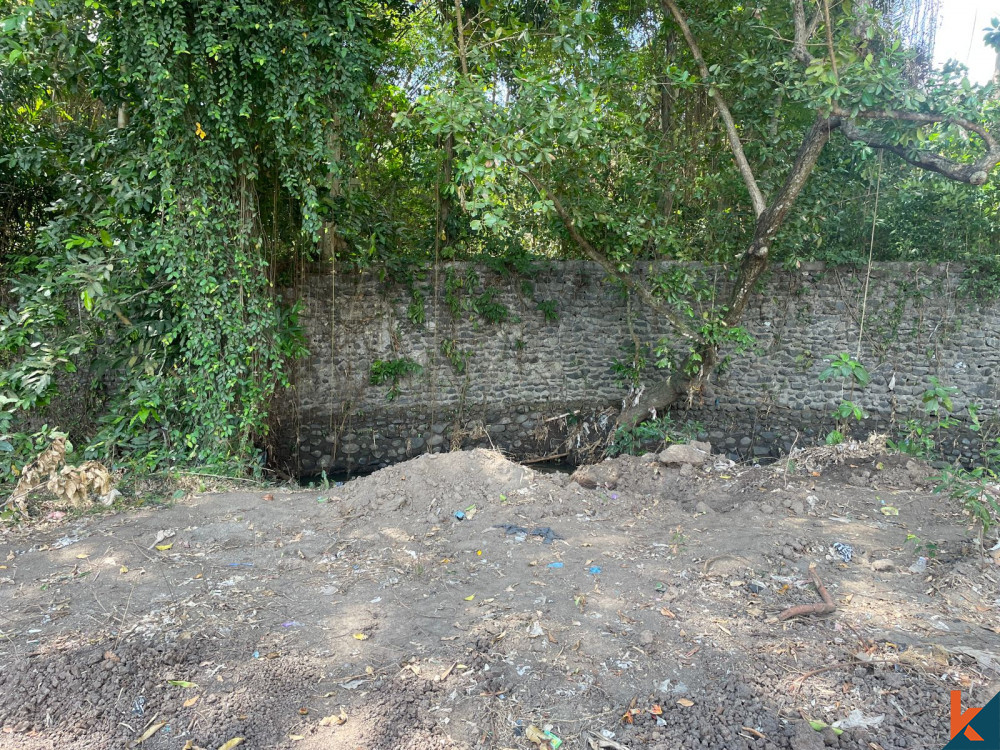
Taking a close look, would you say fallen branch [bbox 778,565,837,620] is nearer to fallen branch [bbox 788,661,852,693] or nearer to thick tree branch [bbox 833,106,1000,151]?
fallen branch [bbox 788,661,852,693]

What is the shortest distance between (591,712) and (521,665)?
44 cm

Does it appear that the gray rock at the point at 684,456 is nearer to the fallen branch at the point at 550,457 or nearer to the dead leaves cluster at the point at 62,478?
the fallen branch at the point at 550,457

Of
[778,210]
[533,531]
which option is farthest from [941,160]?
[533,531]

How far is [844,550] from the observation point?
167 inches

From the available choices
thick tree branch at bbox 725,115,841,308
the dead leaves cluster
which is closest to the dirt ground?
the dead leaves cluster

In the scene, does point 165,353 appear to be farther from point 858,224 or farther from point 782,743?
point 858,224

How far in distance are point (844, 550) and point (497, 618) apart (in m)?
2.33

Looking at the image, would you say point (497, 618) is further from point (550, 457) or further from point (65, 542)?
point (550, 457)

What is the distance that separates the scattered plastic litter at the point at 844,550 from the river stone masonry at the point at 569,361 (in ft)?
17.1

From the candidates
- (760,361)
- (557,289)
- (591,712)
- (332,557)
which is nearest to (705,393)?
(760,361)

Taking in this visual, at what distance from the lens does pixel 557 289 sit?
1027 cm

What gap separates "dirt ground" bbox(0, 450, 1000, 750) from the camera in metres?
2.76

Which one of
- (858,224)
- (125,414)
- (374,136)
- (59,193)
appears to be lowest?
(125,414)

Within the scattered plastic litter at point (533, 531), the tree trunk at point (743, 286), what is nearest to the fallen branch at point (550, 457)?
the tree trunk at point (743, 286)
